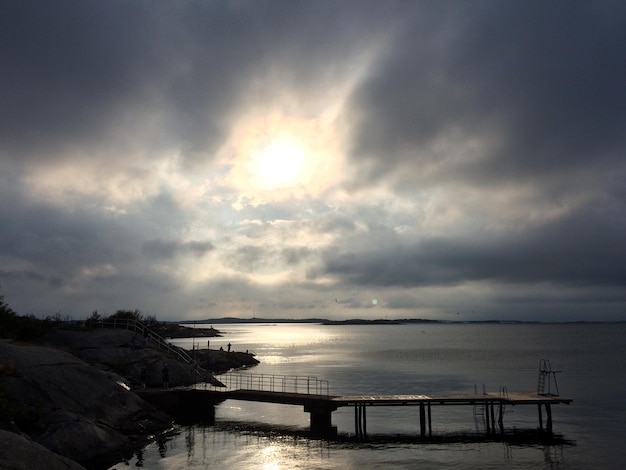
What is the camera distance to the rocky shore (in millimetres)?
20105

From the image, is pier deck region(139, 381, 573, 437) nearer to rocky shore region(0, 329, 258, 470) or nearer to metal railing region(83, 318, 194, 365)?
rocky shore region(0, 329, 258, 470)

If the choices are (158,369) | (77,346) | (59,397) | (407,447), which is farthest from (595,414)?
(77,346)

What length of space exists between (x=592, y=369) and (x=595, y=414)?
45222mm

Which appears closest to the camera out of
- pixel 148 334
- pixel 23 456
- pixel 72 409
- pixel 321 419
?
pixel 23 456

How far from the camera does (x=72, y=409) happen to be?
30812mm

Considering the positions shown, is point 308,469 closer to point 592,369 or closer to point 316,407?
point 316,407

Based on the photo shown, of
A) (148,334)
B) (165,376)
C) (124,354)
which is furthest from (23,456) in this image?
(148,334)

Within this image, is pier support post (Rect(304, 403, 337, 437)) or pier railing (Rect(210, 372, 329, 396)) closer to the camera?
pier support post (Rect(304, 403, 337, 437))

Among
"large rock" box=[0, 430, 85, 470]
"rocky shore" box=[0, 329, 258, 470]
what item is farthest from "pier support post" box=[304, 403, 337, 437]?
"large rock" box=[0, 430, 85, 470]

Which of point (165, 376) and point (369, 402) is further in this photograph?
point (165, 376)

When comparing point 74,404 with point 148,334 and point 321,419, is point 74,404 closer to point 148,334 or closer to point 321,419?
point 321,419

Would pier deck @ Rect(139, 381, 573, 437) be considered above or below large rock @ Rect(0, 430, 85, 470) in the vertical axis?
below

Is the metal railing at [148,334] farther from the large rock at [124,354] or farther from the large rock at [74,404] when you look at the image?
the large rock at [74,404]

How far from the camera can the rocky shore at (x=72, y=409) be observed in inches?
792
